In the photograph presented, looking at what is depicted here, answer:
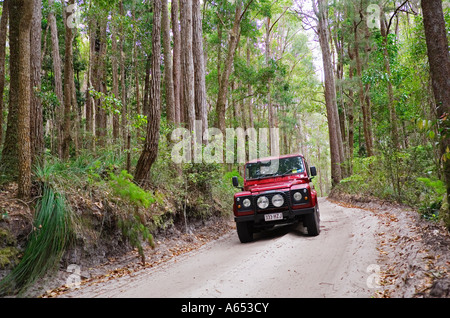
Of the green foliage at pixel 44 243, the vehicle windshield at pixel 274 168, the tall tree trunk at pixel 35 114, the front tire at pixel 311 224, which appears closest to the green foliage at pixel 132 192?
the green foliage at pixel 44 243

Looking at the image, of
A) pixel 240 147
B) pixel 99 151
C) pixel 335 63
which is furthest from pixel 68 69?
pixel 335 63

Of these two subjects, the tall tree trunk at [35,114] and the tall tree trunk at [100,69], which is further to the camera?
the tall tree trunk at [100,69]

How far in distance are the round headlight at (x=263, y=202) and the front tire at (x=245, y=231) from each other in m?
0.58

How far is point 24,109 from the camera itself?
5414 mm

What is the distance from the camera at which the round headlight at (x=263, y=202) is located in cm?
715

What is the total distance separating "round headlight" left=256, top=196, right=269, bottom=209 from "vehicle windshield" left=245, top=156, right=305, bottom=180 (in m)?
1.49

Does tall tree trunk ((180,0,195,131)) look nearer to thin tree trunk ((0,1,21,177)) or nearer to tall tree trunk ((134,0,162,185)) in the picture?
tall tree trunk ((134,0,162,185))

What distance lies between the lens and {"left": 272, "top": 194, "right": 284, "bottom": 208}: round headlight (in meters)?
7.06

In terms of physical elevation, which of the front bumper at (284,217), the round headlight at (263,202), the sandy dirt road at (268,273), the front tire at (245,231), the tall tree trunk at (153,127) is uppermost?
the tall tree trunk at (153,127)

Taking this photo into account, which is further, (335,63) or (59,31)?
(335,63)

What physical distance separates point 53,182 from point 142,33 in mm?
15956

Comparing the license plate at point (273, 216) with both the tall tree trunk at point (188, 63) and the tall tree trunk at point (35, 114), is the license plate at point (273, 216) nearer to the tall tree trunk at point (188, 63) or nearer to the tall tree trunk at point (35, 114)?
the tall tree trunk at point (35, 114)

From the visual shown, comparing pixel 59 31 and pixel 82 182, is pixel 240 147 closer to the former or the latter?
pixel 59 31

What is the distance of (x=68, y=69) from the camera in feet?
38.5
